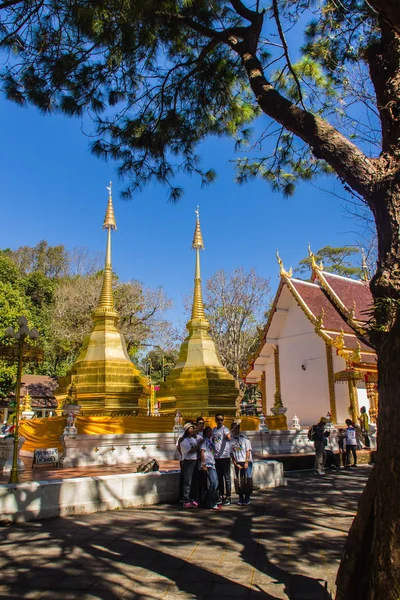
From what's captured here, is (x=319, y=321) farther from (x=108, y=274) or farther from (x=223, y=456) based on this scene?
(x=223, y=456)

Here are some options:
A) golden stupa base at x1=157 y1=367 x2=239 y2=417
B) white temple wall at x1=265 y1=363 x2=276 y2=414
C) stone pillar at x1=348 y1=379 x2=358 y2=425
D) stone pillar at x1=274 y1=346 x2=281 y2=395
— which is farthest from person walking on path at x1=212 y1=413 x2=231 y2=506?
white temple wall at x1=265 y1=363 x2=276 y2=414

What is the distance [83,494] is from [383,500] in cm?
519

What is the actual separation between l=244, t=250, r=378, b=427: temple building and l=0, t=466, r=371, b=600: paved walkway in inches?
472

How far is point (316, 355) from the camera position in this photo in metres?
21.0

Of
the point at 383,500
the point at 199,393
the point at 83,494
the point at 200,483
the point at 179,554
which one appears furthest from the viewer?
the point at 199,393

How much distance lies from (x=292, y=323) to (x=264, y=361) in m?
2.73

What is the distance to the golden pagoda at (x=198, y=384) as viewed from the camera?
16.8 meters

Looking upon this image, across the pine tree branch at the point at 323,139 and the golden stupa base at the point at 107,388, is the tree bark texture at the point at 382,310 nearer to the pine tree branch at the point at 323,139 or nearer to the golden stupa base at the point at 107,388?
the pine tree branch at the point at 323,139

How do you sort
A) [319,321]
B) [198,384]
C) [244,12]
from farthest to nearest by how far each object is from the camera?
[319,321]
[198,384]
[244,12]

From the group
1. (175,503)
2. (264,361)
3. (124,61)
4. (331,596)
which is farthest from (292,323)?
(331,596)

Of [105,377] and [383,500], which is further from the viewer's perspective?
[105,377]


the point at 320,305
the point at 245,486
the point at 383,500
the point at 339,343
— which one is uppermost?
the point at 320,305

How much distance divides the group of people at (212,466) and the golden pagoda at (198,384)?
8.74 m

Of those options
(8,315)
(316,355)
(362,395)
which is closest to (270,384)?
(316,355)
